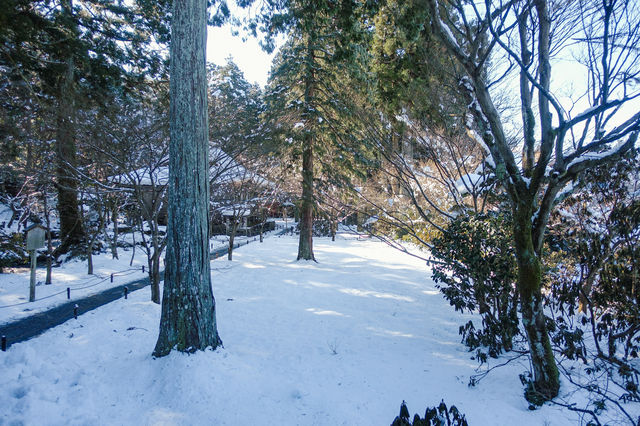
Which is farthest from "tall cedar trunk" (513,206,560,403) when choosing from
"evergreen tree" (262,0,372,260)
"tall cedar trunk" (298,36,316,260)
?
"tall cedar trunk" (298,36,316,260)

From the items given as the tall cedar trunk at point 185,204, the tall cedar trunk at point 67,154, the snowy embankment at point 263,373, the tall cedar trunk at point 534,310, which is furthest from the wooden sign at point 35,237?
the tall cedar trunk at point 534,310

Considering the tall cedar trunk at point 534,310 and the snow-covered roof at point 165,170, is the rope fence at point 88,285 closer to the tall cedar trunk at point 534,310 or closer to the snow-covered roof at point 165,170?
the snow-covered roof at point 165,170

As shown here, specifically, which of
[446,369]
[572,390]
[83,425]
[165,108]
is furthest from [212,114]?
[572,390]

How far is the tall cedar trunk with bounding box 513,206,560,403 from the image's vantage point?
3.54 metres

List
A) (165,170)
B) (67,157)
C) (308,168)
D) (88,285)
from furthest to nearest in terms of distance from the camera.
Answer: (308,168), (88,285), (165,170), (67,157)

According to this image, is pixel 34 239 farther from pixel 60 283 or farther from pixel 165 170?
pixel 165 170

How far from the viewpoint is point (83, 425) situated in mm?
3193

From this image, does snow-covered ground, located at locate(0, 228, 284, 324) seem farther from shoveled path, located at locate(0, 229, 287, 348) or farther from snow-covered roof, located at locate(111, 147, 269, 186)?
snow-covered roof, located at locate(111, 147, 269, 186)

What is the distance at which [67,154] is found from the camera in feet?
23.3

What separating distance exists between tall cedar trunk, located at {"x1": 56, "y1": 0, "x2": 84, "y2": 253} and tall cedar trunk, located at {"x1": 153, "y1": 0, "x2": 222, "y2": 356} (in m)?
3.11

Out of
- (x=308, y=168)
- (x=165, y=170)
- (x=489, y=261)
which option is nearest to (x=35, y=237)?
(x=165, y=170)

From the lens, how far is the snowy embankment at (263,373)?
136 inches

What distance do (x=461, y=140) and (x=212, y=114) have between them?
6.79 metres

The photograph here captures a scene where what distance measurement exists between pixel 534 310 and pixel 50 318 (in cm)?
896
